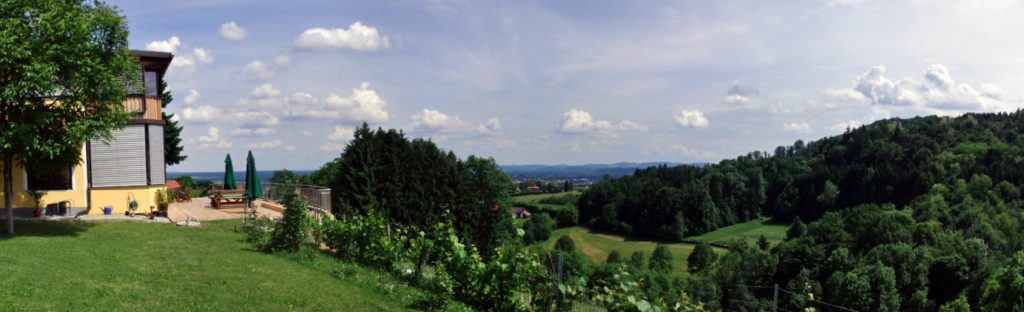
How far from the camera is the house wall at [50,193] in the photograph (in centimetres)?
1674

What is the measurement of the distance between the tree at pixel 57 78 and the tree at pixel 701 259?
243 ft

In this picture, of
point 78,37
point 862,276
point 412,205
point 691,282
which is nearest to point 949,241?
point 862,276

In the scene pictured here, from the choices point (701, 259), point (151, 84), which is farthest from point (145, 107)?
point (701, 259)

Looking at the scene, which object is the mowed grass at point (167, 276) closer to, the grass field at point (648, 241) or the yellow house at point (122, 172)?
the yellow house at point (122, 172)

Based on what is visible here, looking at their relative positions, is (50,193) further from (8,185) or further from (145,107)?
(8,185)

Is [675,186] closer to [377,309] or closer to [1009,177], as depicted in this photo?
[1009,177]

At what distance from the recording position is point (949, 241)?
61594 mm

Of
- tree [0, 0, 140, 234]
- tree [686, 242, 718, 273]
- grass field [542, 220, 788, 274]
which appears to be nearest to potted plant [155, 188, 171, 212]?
tree [0, 0, 140, 234]

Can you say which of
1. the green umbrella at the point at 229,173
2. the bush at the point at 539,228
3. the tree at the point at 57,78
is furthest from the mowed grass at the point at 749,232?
the tree at the point at 57,78

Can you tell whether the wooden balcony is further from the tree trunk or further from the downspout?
the tree trunk

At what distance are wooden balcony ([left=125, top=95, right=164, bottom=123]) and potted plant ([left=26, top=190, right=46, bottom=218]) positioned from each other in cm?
309

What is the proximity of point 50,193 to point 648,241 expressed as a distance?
92.7 m

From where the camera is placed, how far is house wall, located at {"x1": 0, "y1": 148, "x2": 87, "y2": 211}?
1674cm

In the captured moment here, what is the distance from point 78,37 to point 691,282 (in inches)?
2249
